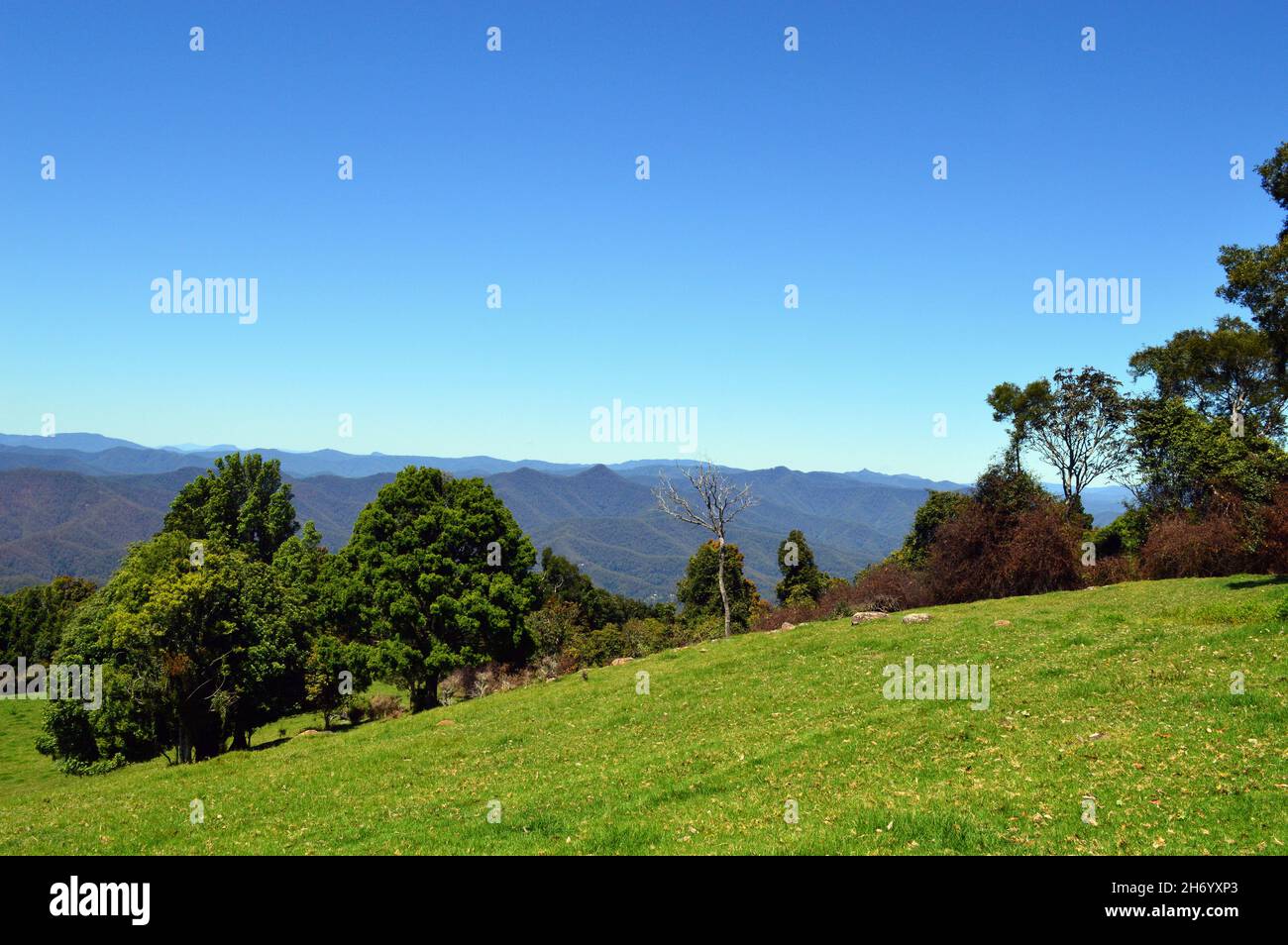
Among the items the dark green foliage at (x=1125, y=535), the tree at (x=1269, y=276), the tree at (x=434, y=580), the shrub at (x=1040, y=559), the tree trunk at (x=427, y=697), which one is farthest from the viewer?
the dark green foliage at (x=1125, y=535)

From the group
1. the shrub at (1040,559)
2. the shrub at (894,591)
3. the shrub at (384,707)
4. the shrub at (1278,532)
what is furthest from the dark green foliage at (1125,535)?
the shrub at (384,707)

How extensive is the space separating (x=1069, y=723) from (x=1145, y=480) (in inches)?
2227

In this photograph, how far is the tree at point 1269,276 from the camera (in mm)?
36062

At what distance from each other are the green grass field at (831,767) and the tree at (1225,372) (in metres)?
41.1

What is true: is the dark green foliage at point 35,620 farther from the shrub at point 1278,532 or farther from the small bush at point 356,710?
the shrub at point 1278,532

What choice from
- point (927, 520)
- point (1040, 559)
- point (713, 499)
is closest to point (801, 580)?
point (927, 520)

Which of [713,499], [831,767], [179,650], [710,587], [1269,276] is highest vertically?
[1269,276]

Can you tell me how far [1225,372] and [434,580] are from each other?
6958 centimetres

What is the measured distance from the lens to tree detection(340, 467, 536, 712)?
4934cm

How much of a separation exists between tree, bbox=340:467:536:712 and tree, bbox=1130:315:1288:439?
190ft

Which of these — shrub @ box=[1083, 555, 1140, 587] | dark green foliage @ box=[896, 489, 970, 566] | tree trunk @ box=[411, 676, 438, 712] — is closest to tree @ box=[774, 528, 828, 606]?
dark green foliage @ box=[896, 489, 970, 566]

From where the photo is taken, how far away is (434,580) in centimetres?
4903

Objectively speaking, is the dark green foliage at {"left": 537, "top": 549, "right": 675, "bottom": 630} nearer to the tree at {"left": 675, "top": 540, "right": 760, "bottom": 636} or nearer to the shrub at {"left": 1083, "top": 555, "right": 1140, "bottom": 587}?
the tree at {"left": 675, "top": 540, "right": 760, "bottom": 636}

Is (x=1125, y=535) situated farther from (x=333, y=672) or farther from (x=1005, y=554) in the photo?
(x=333, y=672)
